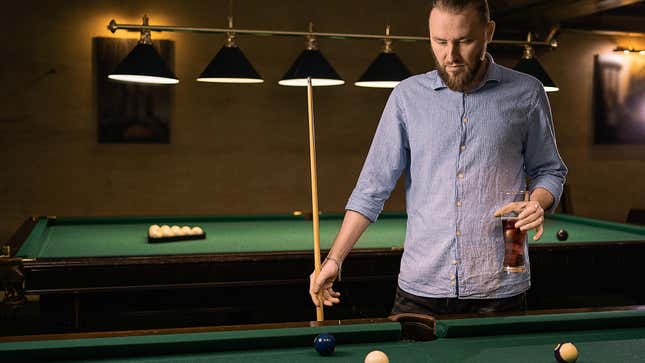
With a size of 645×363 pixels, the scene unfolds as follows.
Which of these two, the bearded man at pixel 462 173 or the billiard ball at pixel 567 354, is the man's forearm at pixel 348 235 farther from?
the billiard ball at pixel 567 354

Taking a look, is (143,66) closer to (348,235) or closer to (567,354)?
(348,235)

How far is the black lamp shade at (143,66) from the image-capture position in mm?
3463

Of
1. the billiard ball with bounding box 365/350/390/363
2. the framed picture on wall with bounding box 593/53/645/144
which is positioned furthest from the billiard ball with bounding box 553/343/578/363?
the framed picture on wall with bounding box 593/53/645/144

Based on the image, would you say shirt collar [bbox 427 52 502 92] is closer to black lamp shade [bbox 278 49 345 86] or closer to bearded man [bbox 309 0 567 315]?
bearded man [bbox 309 0 567 315]

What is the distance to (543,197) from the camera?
198cm

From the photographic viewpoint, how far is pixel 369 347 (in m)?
1.64

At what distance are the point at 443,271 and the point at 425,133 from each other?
15.7 inches

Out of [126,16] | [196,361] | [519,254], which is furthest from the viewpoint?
[126,16]

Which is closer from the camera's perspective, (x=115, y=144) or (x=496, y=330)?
(x=496, y=330)

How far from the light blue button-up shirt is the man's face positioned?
2.7 inches

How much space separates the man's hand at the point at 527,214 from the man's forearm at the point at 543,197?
0.14 meters

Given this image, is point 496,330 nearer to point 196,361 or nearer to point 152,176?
point 196,361

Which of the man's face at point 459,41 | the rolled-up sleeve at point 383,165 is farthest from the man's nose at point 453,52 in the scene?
the rolled-up sleeve at point 383,165

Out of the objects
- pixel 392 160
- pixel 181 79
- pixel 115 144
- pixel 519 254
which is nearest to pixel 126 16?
pixel 181 79
